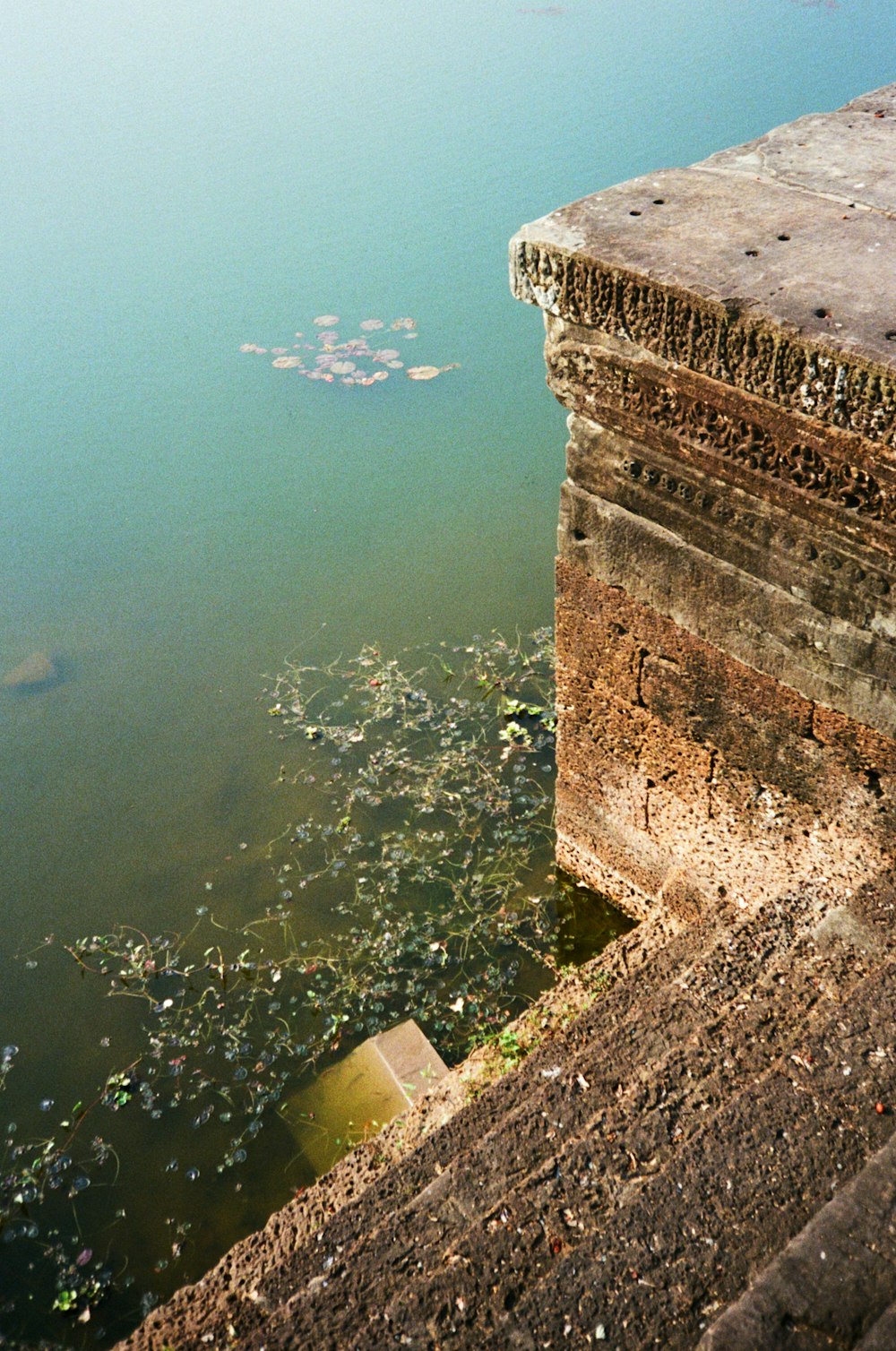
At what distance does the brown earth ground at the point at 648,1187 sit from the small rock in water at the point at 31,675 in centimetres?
285

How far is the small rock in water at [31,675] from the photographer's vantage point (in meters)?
4.73

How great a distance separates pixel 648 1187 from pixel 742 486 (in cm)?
132

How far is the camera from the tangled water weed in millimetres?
2984

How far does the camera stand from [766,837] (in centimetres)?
273

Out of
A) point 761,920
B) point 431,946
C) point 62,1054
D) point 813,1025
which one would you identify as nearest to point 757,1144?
point 813,1025

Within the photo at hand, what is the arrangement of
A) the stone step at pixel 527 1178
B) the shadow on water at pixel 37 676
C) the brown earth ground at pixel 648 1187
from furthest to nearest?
the shadow on water at pixel 37 676, the stone step at pixel 527 1178, the brown earth ground at pixel 648 1187

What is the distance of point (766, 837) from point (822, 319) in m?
1.30

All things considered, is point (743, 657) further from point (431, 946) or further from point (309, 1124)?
point (309, 1124)

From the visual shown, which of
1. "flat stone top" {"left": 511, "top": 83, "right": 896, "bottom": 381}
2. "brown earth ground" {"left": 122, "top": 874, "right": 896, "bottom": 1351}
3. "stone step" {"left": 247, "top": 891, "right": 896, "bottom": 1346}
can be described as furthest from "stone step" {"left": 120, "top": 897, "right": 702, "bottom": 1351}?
"flat stone top" {"left": 511, "top": 83, "right": 896, "bottom": 381}

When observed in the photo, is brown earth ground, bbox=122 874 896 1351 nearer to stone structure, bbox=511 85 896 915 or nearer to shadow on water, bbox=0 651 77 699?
stone structure, bbox=511 85 896 915

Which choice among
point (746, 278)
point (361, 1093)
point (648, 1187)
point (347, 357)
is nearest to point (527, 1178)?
point (648, 1187)

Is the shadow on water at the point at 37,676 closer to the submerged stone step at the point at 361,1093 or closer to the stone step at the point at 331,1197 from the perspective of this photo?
the submerged stone step at the point at 361,1093

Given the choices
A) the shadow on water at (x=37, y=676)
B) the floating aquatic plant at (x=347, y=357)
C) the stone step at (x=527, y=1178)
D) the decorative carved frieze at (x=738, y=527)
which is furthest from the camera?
the floating aquatic plant at (x=347, y=357)

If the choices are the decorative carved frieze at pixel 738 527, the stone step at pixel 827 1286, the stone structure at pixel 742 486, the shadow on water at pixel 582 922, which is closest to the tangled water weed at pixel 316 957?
the shadow on water at pixel 582 922
